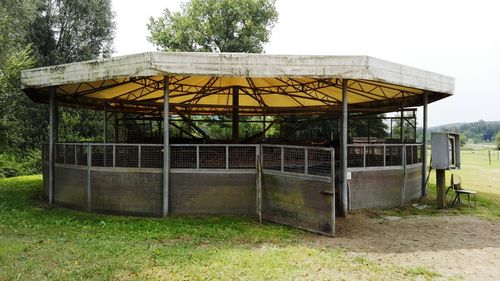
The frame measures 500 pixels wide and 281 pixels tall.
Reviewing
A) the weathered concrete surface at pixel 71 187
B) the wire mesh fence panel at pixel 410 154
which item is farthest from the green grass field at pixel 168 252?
the wire mesh fence panel at pixel 410 154

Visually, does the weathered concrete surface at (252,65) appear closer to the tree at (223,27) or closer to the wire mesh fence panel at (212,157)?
the wire mesh fence panel at (212,157)

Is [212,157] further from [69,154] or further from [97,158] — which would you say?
[69,154]

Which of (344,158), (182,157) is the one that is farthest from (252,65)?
(344,158)

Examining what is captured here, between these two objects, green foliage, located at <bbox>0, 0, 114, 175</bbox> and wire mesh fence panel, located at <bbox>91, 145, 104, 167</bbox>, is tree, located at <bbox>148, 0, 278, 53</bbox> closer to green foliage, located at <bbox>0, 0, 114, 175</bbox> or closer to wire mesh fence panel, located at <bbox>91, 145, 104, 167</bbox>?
green foliage, located at <bbox>0, 0, 114, 175</bbox>

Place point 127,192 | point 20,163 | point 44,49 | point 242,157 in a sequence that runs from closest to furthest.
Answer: point 242,157 → point 127,192 → point 20,163 → point 44,49

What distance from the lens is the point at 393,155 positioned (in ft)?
37.1

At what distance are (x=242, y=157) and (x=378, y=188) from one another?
4.27 m

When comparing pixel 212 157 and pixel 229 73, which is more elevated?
pixel 229 73

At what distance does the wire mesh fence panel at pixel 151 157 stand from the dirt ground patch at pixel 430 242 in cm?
456

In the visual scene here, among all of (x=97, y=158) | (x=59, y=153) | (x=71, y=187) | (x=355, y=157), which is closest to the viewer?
(x=97, y=158)

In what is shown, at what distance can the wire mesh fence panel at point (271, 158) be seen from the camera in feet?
29.9

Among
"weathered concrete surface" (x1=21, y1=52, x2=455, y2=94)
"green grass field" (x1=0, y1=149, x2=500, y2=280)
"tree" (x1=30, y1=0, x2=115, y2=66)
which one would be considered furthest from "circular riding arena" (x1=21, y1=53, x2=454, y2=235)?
"tree" (x1=30, y1=0, x2=115, y2=66)

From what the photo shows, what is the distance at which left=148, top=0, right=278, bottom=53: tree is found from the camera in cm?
3148

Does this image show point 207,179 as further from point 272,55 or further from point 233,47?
point 233,47
